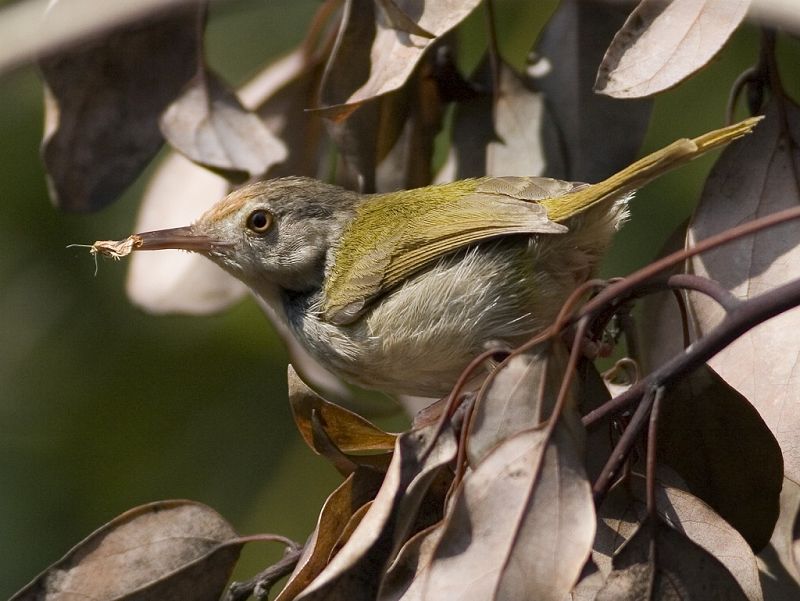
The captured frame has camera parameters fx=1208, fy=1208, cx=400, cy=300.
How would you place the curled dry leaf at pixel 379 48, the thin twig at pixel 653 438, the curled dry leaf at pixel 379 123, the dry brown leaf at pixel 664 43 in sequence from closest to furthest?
the thin twig at pixel 653 438, the dry brown leaf at pixel 664 43, the curled dry leaf at pixel 379 48, the curled dry leaf at pixel 379 123

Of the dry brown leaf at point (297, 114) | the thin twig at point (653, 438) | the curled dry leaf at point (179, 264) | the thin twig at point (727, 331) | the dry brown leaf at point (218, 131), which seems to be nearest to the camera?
the thin twig at point (727, 331)

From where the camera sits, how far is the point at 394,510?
255cm

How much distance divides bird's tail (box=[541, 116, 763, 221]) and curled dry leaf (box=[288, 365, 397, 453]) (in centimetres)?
82

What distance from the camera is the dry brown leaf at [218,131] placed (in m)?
3.86

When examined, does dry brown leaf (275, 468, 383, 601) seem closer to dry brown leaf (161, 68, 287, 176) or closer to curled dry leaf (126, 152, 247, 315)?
dry brown leaf (161, 68, 287, 176)

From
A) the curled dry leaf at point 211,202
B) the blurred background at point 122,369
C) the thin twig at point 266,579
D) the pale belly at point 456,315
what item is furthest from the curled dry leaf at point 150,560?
the blurred background at point 122,369

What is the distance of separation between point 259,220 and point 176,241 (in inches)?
11.6

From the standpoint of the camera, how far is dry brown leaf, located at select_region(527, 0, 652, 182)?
3789 millimetres

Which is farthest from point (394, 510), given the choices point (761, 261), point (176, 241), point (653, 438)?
point (176, 241)

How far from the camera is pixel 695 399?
9.30ft

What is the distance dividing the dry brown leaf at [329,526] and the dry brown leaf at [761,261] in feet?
3.16

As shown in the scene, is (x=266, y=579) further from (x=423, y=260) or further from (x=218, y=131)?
(x=218, y=131)

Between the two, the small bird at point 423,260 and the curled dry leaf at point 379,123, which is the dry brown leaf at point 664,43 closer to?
the small bird at point 423,260

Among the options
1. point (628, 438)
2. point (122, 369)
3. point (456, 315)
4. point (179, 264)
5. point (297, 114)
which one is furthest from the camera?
point (122, 369)
